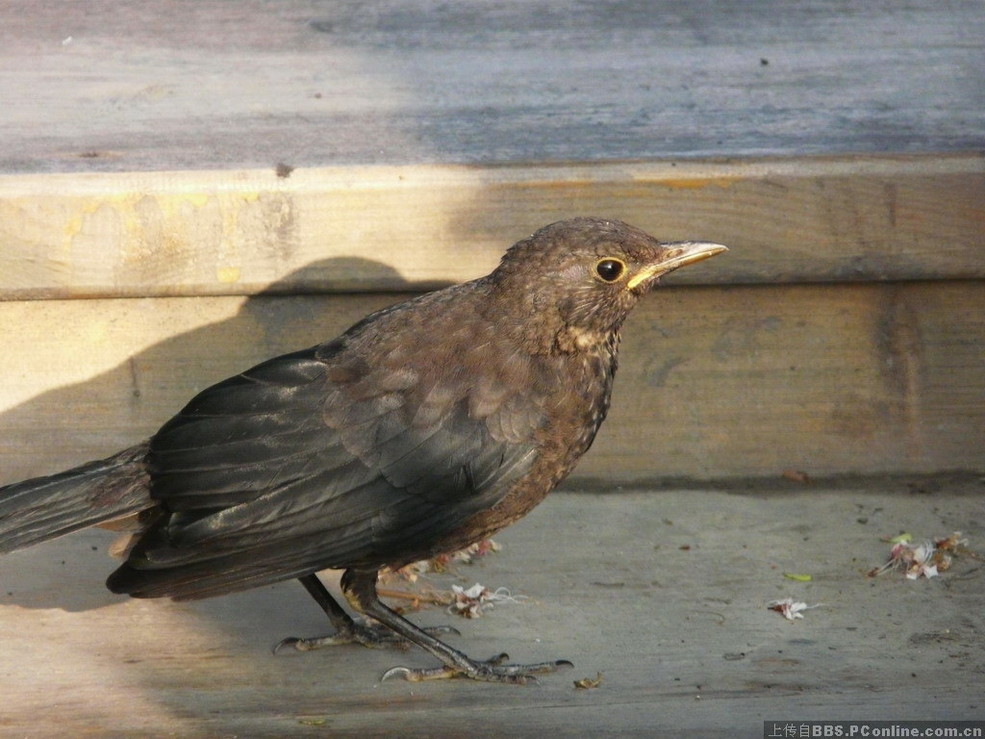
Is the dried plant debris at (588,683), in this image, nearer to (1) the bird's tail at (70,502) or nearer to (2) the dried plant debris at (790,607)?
(2) the dried plant debris at (790,607)

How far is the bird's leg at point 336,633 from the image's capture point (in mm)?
3910

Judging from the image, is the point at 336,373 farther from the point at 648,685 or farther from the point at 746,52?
the point at 746,52

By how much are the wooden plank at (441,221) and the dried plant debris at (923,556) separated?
0.89m

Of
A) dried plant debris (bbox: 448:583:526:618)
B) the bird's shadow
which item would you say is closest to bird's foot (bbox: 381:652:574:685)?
dried plant debris (bbox: 448:583:526:618)

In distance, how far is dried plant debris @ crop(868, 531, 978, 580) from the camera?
419 centimetres

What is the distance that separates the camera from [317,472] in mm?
3529

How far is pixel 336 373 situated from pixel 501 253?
99 centimetres

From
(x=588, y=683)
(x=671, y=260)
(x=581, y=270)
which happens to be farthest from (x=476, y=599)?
(x=671, y=260)

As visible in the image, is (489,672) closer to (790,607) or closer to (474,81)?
(790,607)

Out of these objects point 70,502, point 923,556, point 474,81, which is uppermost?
point 474,81

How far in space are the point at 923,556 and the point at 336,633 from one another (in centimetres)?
183

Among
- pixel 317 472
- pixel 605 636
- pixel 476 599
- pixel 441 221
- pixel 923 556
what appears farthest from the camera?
pixel 441 221

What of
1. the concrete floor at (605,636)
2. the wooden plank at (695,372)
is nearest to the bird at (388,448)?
the concrete floor at (605,636)

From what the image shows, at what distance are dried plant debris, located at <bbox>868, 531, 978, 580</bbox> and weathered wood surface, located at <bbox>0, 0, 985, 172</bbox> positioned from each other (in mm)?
1371
